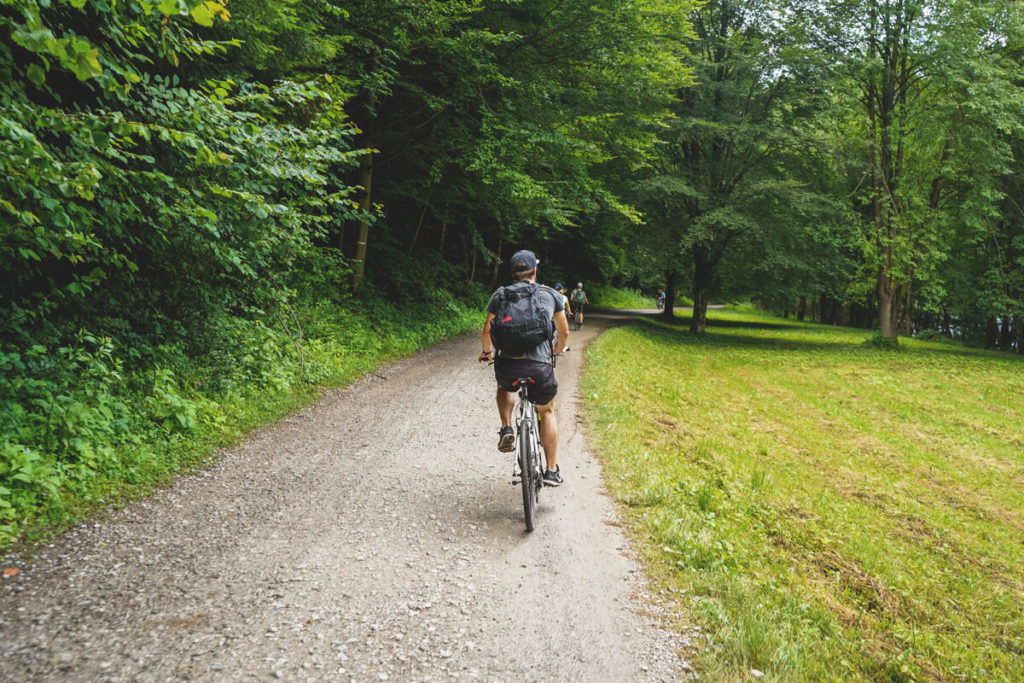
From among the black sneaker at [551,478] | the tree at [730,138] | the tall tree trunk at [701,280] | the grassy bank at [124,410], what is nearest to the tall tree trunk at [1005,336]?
the tall tree trunk at [701,280]

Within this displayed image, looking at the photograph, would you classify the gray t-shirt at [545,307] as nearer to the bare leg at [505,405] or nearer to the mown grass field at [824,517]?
the bare leg at [505,405]

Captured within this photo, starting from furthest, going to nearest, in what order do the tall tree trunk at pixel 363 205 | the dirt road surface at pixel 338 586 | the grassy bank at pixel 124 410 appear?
the tall tree trunk at pixel 363 205 → the grassy bank at pixel 124 410 → the dirt road surface at pixel 338 586

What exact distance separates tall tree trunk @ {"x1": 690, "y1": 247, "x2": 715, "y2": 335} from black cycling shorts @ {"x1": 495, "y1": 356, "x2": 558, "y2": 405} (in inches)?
805

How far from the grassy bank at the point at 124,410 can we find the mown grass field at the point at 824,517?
14.2 feet

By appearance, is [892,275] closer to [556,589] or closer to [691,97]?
[691,97]

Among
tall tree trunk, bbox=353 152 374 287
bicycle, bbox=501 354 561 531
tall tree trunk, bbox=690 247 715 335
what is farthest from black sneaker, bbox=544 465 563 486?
tall tree trunk, bbox=690 247 715 335

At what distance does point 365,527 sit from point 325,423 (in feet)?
9.98

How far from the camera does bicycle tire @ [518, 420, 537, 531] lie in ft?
14.4

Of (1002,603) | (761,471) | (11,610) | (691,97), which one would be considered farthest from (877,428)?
(691,97)

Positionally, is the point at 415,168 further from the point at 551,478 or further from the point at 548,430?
the point at 551,478

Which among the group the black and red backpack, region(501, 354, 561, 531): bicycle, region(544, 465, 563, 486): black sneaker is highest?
the black and red backpack

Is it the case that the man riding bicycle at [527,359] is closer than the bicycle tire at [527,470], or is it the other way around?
the bicycle tire at [527,470]

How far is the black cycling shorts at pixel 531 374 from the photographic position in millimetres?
4637

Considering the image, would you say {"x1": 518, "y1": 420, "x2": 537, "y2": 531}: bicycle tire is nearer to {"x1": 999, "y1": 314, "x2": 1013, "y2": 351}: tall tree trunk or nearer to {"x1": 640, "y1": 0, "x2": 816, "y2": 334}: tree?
{"x1": 640, "y1": 0, "x2": 816, "y2": 334}: tree
